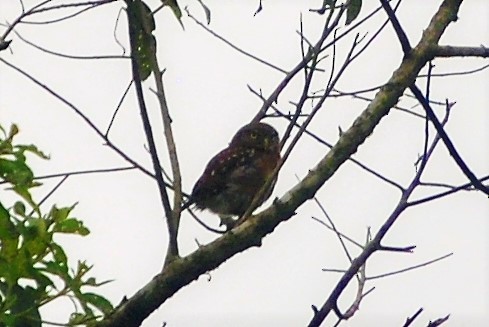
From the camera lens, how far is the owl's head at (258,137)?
5.88 metres

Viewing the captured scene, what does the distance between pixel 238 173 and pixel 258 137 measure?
1.23ft

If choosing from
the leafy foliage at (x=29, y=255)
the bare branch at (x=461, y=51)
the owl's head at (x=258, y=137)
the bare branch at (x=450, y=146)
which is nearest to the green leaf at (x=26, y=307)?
the leafy foliage at (x=29, y=255)

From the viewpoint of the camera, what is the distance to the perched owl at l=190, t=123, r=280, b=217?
5.59 meters

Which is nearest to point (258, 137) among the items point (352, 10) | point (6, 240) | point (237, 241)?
point (352, 10)

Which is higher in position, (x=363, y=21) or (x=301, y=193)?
(x=363, y=21)

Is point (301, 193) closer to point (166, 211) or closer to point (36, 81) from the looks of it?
point (166, 211)

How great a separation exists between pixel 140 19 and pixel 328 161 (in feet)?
2.41

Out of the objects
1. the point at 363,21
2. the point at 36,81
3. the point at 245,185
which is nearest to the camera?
the point at 36,81

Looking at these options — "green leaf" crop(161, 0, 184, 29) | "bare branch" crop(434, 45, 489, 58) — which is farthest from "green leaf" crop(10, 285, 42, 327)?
"bare branch" crop(434, 45, 489, 58)

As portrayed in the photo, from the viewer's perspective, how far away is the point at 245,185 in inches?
221

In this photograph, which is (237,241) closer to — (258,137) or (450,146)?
(450,146)

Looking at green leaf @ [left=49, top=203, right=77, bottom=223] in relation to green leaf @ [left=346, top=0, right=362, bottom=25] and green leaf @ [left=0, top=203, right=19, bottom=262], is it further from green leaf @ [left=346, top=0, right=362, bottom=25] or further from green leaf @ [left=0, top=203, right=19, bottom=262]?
green leaf @ [left=346, top=0, right=362, bottom=25]

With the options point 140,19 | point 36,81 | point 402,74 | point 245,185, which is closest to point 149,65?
point 140,19

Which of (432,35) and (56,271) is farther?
(432,35)
